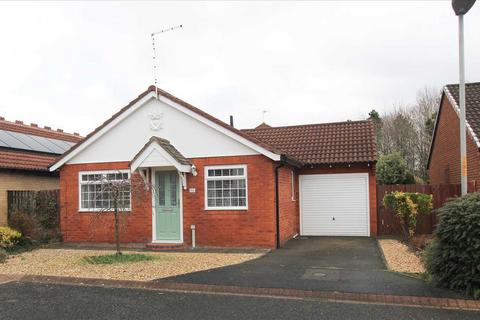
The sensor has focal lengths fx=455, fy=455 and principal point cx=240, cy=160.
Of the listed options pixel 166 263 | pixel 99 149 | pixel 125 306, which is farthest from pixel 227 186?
pixel 125 306

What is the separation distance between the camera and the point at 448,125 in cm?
1830

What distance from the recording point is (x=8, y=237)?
1345cm

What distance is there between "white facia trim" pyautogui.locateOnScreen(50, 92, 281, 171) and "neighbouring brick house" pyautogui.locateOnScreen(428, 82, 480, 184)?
6.64 meters

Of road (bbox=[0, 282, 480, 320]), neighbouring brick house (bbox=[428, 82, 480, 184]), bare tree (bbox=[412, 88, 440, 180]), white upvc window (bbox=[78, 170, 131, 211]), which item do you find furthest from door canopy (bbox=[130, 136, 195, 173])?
bare tree (bbox=[412, 88, 440, 180])

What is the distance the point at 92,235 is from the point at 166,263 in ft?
17.3

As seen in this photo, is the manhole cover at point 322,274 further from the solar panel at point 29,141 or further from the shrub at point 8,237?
the solar panel at point 29,141

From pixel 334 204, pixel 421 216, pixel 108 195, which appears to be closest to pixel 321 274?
pixel 108 195

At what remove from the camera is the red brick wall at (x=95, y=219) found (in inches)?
571

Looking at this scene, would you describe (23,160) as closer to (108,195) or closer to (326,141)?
(108,195)

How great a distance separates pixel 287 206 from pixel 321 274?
5.81m

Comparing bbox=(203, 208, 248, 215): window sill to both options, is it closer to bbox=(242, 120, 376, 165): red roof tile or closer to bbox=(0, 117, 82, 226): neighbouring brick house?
bbox=(242, 120, 376, 165): red roof tile

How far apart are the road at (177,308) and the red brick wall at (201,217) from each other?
5326 millimetres

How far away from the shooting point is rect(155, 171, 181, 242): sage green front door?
14.3 meters

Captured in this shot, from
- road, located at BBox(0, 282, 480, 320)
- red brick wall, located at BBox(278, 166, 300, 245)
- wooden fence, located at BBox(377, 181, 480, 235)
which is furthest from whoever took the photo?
wooden fence, located at BBox(377, 181, 480, 235)
